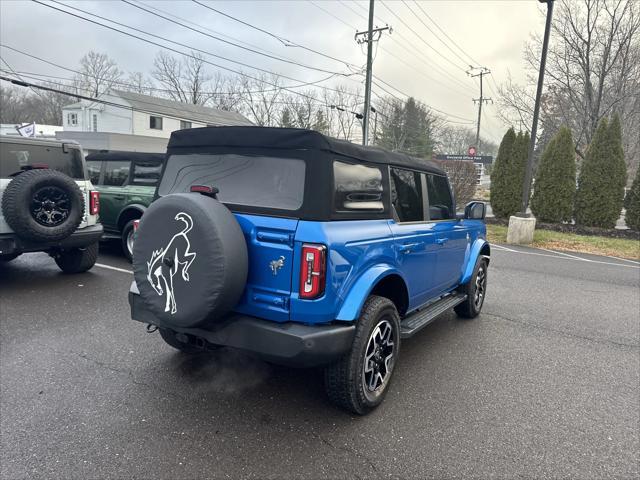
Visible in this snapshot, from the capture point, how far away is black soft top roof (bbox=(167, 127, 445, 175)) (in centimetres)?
284

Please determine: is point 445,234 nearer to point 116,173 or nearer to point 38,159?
point 38,159

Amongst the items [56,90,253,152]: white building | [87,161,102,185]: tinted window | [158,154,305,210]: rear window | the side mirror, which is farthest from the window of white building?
the side mirror

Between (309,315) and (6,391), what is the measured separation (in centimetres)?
240

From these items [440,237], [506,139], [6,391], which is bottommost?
[6,391]

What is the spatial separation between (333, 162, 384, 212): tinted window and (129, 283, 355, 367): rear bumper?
2.70 ft

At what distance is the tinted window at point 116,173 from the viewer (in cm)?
774

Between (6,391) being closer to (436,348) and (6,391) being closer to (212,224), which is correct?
(212,224)

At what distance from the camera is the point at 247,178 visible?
9.87 feet

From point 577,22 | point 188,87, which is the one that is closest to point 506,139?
point 577,22

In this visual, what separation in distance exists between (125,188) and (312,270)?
6188mm

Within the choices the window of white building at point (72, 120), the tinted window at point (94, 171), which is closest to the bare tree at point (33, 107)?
the window of white building at point (72, 120)

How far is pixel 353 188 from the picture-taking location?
3041 mm

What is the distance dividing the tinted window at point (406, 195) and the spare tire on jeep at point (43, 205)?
14.1 feet

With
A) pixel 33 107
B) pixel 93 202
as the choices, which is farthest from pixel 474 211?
pixel 33 107
